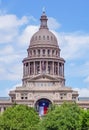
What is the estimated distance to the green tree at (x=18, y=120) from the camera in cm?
12506

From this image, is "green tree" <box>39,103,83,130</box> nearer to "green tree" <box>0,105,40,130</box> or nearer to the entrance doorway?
"green tree" <box>0,105,40,130</box>

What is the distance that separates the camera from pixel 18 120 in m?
132

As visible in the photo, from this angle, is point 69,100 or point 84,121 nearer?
point 84,121

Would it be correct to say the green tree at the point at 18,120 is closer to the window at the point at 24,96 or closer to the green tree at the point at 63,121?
the green tree at the point at 63,121

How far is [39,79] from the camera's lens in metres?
199

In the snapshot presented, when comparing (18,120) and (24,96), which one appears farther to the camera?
(24,96)

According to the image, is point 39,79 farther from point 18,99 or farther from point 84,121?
point 84,121

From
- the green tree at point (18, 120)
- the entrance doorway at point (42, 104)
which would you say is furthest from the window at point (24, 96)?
the green tree at point (18, 120)

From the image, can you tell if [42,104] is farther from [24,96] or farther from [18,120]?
[18,120]

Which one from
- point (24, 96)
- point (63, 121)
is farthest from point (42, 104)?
point (63, 121)

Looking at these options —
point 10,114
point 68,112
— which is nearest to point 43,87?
point 10,114

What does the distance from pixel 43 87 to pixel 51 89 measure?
245 cm

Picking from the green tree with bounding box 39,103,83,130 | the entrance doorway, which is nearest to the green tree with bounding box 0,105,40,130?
the green tree with bounding box 39,103,83,130

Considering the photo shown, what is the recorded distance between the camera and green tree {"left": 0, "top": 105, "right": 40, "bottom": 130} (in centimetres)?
12506
